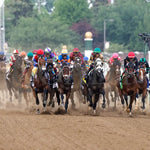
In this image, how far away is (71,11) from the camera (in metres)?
70.9

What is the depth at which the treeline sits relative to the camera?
61.9 meters

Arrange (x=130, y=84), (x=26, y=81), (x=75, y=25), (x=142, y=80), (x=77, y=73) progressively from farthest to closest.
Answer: (x=75, y=25), (x=26, y=81), (x=142, y=80), (x=77, y=73), (x=130, y=84)

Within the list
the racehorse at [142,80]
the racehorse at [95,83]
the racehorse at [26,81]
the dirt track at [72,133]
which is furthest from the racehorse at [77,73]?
the dirt track at [72,133]

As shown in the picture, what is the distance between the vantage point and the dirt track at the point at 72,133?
33.2 ft

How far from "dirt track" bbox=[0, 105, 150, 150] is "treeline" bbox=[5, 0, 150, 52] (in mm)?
44567

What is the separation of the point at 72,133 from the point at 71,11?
60121 millimetres

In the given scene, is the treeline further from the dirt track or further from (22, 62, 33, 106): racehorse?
the dirt track

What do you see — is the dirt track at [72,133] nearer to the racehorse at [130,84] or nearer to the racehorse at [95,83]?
the racehorse at [130,84]

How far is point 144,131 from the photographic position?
12273 mm

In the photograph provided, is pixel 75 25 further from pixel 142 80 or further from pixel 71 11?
pixel 142 80

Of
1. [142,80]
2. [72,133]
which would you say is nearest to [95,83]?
[142,80]

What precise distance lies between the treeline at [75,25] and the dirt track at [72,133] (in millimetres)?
44567

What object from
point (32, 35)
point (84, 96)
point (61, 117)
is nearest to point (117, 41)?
point (32, 35)

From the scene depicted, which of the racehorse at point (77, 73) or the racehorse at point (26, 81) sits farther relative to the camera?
the racehorse at point (26, 81)
